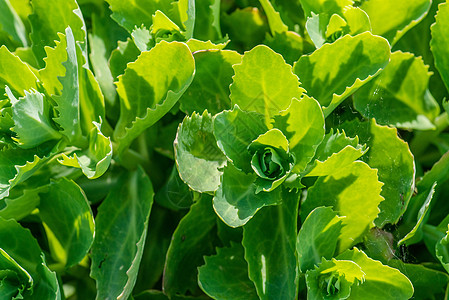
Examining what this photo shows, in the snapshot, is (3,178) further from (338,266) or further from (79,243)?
(338,266)

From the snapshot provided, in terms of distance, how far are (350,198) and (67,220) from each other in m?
0.58

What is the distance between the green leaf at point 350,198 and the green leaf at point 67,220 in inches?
16.9

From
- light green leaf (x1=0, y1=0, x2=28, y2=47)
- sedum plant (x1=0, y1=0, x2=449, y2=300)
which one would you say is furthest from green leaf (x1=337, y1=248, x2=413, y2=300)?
light green leaf (x1=0, y1=0, x2=28, y2=47)

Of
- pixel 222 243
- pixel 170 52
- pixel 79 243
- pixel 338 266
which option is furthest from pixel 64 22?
pixel 338 266

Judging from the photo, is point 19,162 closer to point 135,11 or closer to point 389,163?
point 135,11

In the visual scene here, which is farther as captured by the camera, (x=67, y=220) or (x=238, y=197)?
(x=67, y=220)

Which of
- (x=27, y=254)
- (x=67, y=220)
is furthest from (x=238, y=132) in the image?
(x=27, y=254)

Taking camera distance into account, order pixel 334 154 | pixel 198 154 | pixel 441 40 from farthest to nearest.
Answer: pixel 441 40, pixel 198 154, pixel 334 154

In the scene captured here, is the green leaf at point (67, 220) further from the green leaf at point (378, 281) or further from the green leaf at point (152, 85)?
the green leaf at point (378, 281)

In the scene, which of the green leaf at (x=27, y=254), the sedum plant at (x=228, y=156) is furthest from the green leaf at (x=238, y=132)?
the green leaf at (x=27, y=254)

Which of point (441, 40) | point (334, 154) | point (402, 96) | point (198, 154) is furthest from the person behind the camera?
point (402, 96)

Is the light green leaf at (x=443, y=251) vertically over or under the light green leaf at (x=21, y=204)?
under

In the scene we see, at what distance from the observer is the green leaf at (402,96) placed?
122cm

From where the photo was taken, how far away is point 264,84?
1.02m
